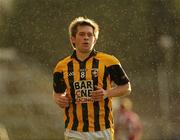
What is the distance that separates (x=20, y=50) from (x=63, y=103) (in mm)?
12270

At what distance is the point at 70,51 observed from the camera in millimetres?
15703

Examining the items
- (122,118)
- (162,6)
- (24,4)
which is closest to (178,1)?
(162,6)

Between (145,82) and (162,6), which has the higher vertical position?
(162,6)

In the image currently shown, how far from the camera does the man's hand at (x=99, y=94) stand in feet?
16.1

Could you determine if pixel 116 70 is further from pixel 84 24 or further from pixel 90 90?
pixel 84 24

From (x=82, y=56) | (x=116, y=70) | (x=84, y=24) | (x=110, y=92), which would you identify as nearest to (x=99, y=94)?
(x=110, y=92)

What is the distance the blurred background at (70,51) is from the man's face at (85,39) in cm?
873

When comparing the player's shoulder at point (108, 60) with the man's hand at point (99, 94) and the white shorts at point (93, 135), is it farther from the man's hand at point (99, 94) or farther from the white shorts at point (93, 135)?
the white shorts at point (93, 135)

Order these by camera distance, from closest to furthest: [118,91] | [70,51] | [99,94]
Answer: [99,94] < [118,91] < [70,51]

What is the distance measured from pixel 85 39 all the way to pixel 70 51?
10.7 meters

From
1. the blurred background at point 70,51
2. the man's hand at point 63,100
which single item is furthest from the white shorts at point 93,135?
the blurred background at point 70,51

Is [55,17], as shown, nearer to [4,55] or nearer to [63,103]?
[4,55]

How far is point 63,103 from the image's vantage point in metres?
5.02

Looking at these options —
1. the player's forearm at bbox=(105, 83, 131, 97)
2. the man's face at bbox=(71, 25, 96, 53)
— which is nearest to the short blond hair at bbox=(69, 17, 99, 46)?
the man's face at bbox=(71, 25, 96, 53)
